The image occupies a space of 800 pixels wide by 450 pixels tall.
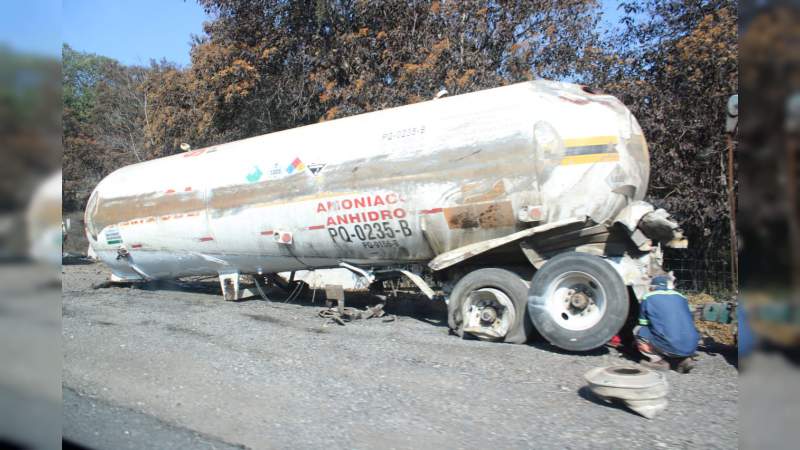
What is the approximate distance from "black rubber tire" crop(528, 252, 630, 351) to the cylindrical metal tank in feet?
2.37

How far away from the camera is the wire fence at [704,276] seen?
11625 mm

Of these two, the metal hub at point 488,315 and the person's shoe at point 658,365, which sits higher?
the metal hub at point 488,315

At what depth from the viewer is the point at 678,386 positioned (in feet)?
19.5

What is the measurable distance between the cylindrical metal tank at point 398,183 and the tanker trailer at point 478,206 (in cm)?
2

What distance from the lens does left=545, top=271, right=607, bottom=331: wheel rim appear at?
7.13 metres

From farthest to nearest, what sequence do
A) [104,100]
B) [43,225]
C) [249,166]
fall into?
[104,100]
[249,166]
[43,225]

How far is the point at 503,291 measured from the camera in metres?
7.96

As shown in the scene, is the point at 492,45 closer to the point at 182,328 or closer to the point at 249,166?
the point at 249,166

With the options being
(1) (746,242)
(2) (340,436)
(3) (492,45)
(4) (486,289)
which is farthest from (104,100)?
(1) (746,242)

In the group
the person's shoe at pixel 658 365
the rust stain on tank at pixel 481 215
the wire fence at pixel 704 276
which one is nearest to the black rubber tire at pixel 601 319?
the person's shoe at pixel 658 365

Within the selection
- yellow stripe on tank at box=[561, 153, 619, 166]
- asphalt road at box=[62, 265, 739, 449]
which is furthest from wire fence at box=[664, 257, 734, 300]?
yellow stripe on tank at box=[561, 153, 619, 166]

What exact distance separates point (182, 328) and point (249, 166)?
9.95 feet

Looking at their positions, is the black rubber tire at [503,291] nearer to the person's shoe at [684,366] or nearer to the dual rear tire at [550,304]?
the dual rear tire at [550,304]

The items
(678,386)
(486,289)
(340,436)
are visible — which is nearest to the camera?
(340,436)
